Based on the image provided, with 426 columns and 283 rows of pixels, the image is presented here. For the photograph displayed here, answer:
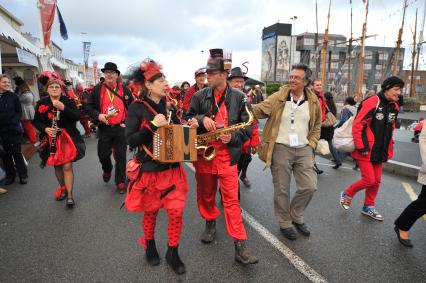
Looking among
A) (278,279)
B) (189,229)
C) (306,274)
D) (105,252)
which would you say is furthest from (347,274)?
(105,252)

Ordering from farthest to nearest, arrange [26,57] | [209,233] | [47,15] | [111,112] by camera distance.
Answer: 1. [47,15]
2. [26,57]
3. [111,112]
4. [209,233]

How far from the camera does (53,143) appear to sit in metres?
4.30

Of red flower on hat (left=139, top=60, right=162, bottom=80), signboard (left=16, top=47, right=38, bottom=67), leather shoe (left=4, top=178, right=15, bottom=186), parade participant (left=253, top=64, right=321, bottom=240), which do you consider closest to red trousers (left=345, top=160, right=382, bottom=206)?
parade participant (left=253, top=64, right=321, bottom=240)

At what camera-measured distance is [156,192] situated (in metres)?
2.77

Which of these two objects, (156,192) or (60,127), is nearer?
(156,192)

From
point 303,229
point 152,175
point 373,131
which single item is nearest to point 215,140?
point 152,175

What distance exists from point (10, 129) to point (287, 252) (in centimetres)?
538

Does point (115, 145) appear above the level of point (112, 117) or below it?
below

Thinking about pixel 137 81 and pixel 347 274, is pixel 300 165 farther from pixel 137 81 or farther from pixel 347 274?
pixel 137 81

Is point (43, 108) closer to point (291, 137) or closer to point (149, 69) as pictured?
point (149, 69)

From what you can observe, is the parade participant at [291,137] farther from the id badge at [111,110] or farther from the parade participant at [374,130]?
the id badge at [111,110]

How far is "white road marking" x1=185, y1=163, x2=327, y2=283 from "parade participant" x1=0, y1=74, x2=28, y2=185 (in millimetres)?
4604

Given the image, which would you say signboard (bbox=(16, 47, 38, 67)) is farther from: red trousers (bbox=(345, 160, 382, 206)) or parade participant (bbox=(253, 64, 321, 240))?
red trousers (bbox=(345, 160, 382, 206))

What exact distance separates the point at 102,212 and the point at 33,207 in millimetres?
1170
